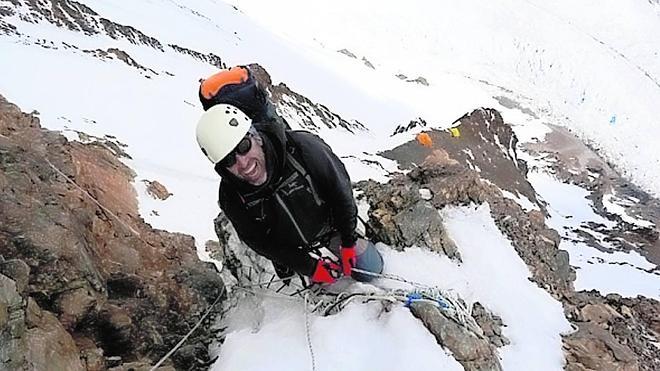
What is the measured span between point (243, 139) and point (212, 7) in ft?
172

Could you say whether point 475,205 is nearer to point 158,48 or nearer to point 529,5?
point 158,48

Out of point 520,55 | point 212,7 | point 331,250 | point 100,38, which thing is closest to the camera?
point 331,250

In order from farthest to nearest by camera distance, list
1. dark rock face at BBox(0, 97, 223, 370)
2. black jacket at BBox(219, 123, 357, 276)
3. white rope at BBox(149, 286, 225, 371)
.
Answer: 1. white rope at BBox(149, 286, 225, 371)
2. black jacket at BBox(219, 123, 357, 276)
3. dark rock face at BBox(0, 97, 223, 370)

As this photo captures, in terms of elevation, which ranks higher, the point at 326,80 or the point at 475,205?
the point at 475,205

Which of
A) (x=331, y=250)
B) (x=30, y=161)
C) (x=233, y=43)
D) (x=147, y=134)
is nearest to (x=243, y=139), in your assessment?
(x=331, y=250)

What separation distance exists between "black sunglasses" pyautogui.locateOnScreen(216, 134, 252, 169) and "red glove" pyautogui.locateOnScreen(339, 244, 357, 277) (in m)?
1.69

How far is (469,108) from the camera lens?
172ft

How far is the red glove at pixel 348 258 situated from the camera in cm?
601

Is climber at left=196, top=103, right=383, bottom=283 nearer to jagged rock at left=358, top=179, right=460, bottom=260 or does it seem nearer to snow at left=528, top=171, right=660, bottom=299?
jagged rock at left=358, top=179, right=460, bottom=260

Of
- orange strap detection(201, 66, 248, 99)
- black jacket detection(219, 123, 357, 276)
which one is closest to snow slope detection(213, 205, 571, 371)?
black jacket detection(219, 123, 357, 276)

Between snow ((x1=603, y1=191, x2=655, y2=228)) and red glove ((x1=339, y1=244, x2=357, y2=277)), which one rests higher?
red glove ((x1=339, y1=244, x2=357, y2=277))

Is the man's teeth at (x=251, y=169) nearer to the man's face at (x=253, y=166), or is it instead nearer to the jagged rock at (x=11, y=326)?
the man's face at (x=253, y=166)

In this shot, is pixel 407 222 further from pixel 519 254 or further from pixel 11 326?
pixel 11 326

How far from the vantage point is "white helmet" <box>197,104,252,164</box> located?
15.4 ft
